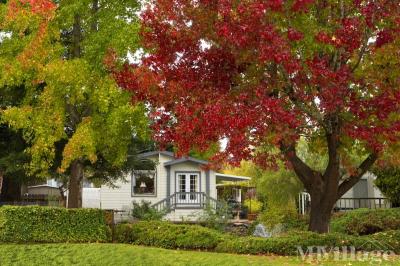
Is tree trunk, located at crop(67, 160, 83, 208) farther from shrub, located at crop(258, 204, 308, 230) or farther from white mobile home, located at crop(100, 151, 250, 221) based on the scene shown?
white mobile home, located at crop(100, 151, 250, 221)

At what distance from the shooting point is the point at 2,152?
66.6ft

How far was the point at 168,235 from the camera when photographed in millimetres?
14508

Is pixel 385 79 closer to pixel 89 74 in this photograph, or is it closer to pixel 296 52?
pixel 296 52

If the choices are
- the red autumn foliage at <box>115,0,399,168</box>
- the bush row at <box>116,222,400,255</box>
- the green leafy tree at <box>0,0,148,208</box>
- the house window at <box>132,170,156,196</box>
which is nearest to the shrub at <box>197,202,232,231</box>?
the bush row at <box>116,222,400,255</box>

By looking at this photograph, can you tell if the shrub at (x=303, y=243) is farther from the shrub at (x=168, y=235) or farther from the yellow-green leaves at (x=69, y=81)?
the yellow-green leaves at (x=69, y=81)

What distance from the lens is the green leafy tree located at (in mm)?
15336

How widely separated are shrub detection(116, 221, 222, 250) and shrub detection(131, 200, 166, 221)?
5.74 meters

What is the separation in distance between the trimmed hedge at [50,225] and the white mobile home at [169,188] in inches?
437

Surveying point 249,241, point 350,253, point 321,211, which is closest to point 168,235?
point 249,241

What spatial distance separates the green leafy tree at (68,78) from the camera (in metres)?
15.3

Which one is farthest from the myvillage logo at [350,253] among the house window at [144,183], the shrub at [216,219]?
the house window at [144,183]

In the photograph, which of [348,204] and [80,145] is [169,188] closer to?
[348,204]

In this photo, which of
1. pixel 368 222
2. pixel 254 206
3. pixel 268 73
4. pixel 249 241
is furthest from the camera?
pixel 254 206

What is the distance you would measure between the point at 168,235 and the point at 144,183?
550 inches
